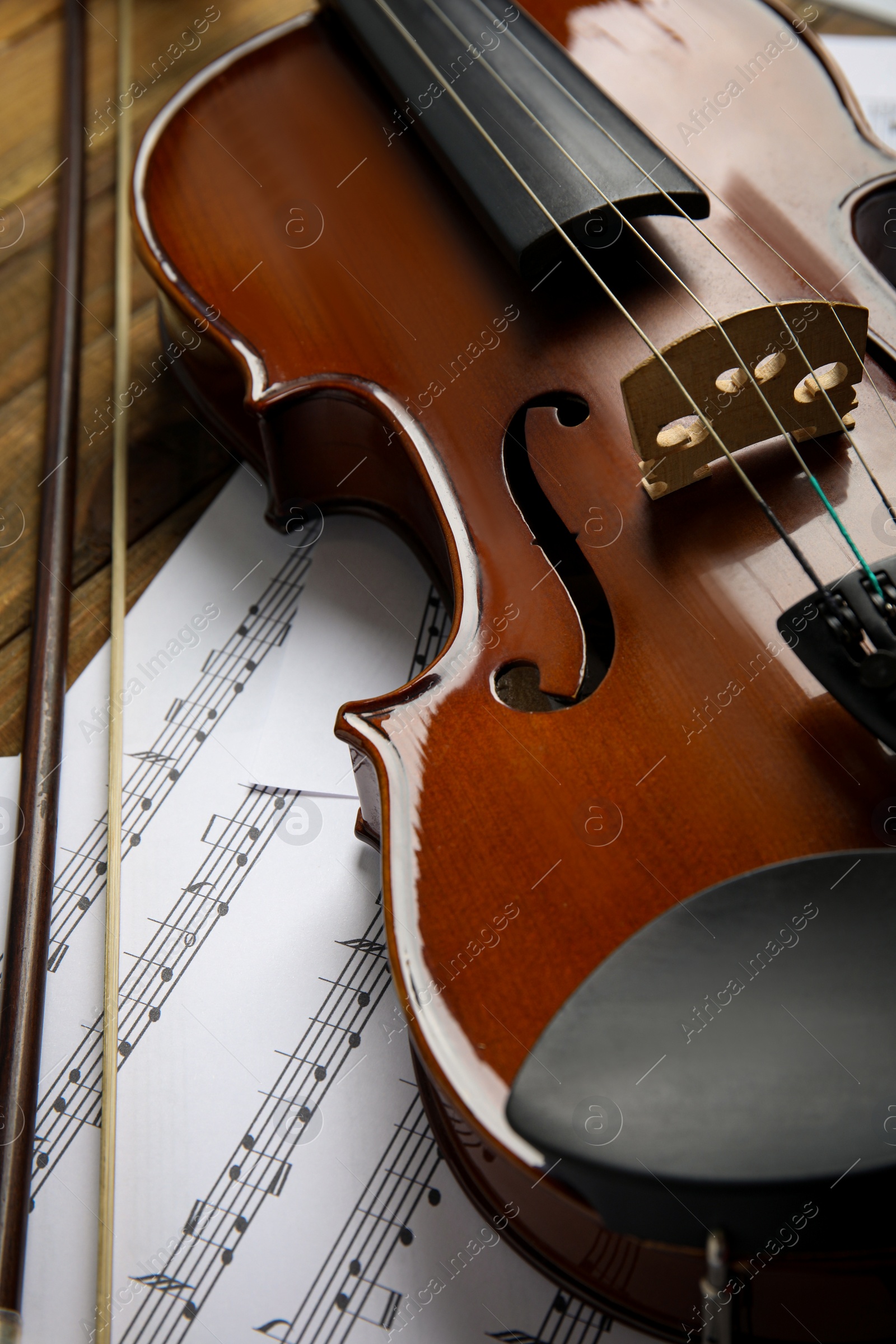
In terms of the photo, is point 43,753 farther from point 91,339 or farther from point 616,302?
point 616,302

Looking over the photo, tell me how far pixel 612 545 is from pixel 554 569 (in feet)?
0.17

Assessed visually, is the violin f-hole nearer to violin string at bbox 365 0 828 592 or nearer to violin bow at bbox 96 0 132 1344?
violin string at bbox 365 0 828 592

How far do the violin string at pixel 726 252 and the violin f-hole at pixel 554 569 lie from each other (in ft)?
0.71

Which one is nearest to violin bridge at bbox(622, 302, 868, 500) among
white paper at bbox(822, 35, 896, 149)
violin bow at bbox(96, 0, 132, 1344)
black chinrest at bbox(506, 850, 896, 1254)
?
black chinrest at bbox(506, 850, 896, 1254)

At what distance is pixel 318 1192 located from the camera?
3.09 feet

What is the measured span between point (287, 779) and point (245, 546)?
33 centimetres

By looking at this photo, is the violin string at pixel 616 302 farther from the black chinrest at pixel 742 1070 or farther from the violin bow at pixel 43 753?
the violin bow at pixel 43 753

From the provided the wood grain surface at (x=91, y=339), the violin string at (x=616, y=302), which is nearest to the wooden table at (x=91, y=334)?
the wood grain surface at (x=91, y=339)

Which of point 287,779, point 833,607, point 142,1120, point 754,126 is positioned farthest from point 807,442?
point 142,1120

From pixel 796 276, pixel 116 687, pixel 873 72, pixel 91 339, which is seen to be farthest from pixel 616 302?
pixel 873 72

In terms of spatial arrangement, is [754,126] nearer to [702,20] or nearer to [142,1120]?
[702,20]

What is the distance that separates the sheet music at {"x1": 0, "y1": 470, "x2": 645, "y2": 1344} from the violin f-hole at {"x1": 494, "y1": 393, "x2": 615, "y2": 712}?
296mm

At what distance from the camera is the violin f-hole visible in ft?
2.79

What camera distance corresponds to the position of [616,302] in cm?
Result: 98
